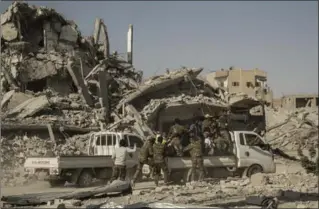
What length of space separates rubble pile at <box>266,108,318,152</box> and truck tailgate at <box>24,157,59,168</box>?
43.6 ft

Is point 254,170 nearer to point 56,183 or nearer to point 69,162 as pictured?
point 69,162

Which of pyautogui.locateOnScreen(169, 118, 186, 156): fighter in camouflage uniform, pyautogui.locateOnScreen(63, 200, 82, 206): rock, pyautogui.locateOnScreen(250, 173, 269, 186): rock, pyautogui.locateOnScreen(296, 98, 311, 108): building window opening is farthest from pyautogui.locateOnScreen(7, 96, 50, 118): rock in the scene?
pyautogui.locateOnScreen(296, 98, 311, 108): building window opening

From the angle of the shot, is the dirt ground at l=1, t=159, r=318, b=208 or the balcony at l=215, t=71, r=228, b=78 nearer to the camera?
the dirt ground at l=1, t=159, r=318, b=208

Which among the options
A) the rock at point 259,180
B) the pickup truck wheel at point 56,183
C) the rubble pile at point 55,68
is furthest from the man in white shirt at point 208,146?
the rubble pile at point 55,68

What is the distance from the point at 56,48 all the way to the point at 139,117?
38.1 feet

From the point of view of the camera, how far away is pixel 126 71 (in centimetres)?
2891

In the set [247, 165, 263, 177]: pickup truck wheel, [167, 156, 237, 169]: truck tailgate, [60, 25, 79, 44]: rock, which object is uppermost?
[60, 25, 79, 44]: rock

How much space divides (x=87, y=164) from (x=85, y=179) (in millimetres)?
476

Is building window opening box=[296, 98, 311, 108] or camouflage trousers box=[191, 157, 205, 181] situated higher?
building window opening box=[296, 98, 311, 108]

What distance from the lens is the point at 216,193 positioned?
35.6 ft

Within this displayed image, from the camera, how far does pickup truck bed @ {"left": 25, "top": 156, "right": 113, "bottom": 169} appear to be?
1276 centimetres

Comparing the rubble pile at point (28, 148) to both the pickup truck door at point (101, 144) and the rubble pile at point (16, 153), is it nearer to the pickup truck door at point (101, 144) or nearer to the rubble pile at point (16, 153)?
the rubble pile at point (16, 153)

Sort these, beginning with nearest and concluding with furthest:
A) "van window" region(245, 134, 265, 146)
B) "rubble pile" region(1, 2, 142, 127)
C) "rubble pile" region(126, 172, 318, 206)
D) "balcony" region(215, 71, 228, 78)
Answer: "rubble pile" region(126, 172, 318, 206) < "van window" region(245, 134, 265, 146) < "rubble pile" region(1, 2, 142, 127) < "balcony" region(215, 71, 228, 78)

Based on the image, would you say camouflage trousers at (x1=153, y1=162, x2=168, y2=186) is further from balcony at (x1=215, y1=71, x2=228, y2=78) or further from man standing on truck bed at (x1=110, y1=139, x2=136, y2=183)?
balcony at (x1=215, y1=71, x2=228, y2=78)
